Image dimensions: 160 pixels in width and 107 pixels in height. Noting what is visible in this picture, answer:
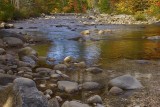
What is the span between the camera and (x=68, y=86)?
21.8 feet

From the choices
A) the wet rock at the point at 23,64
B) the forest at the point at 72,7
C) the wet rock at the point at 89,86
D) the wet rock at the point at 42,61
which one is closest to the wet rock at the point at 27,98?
the wet rock at the point at 89,86

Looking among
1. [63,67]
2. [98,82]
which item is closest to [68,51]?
[63,67]

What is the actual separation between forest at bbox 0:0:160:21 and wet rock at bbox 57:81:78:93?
20.3 meters

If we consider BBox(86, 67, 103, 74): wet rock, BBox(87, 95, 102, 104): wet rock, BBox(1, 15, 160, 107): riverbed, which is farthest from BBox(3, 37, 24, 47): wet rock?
BBox(87, 95, 102, 104): wet rock

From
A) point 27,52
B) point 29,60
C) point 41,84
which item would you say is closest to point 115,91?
point 41,84

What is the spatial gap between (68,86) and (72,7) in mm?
64040

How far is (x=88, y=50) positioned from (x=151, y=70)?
3.95 m

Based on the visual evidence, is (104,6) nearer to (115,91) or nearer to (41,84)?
(41,84)

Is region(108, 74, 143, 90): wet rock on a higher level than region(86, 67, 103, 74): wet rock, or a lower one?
higher

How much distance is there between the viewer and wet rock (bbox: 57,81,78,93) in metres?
6.54

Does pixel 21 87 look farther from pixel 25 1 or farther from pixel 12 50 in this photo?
pixel 25 1

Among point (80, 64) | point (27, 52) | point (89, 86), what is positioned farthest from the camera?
point (27, 52)

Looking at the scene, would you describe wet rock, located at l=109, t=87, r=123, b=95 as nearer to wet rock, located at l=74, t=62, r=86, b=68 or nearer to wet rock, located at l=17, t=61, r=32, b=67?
wet rock, located at l=74, t=62, r=86, b=68

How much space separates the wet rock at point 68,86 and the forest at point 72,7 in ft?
66.5
